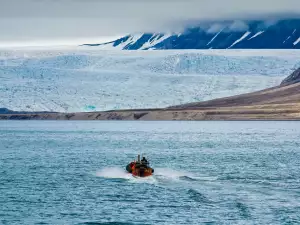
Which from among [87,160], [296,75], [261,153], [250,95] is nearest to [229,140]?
[261,153]

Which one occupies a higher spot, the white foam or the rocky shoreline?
the white foam

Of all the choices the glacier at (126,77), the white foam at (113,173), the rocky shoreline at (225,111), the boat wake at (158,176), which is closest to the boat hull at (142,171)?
the boat wake at (158,176)

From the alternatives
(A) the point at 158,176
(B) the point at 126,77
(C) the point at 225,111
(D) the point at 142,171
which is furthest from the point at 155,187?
(C) the point at 225,111

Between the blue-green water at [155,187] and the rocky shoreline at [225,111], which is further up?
the blue-green water at [155,187]

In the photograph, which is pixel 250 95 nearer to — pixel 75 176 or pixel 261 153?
pixel 261 153

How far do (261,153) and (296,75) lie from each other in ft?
385

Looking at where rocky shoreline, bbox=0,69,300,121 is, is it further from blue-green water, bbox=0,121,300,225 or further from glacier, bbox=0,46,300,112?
blue-green water, bbox=0,121,300,225

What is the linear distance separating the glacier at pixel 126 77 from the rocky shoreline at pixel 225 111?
27.4 ft

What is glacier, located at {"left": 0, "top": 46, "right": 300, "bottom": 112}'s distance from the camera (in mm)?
141250

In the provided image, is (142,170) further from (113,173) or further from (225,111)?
(225,111)

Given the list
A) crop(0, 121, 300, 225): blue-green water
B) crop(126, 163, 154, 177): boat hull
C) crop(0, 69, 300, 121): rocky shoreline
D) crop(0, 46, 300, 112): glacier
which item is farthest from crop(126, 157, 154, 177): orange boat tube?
crop(0, 69, 300, 121): rocky shoreline

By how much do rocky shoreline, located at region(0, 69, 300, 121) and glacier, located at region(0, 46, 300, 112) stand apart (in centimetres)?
836

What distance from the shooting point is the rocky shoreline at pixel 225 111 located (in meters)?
160

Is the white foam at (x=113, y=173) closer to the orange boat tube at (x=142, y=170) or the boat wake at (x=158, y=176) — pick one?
the boat wake at (x=158, y=176)
